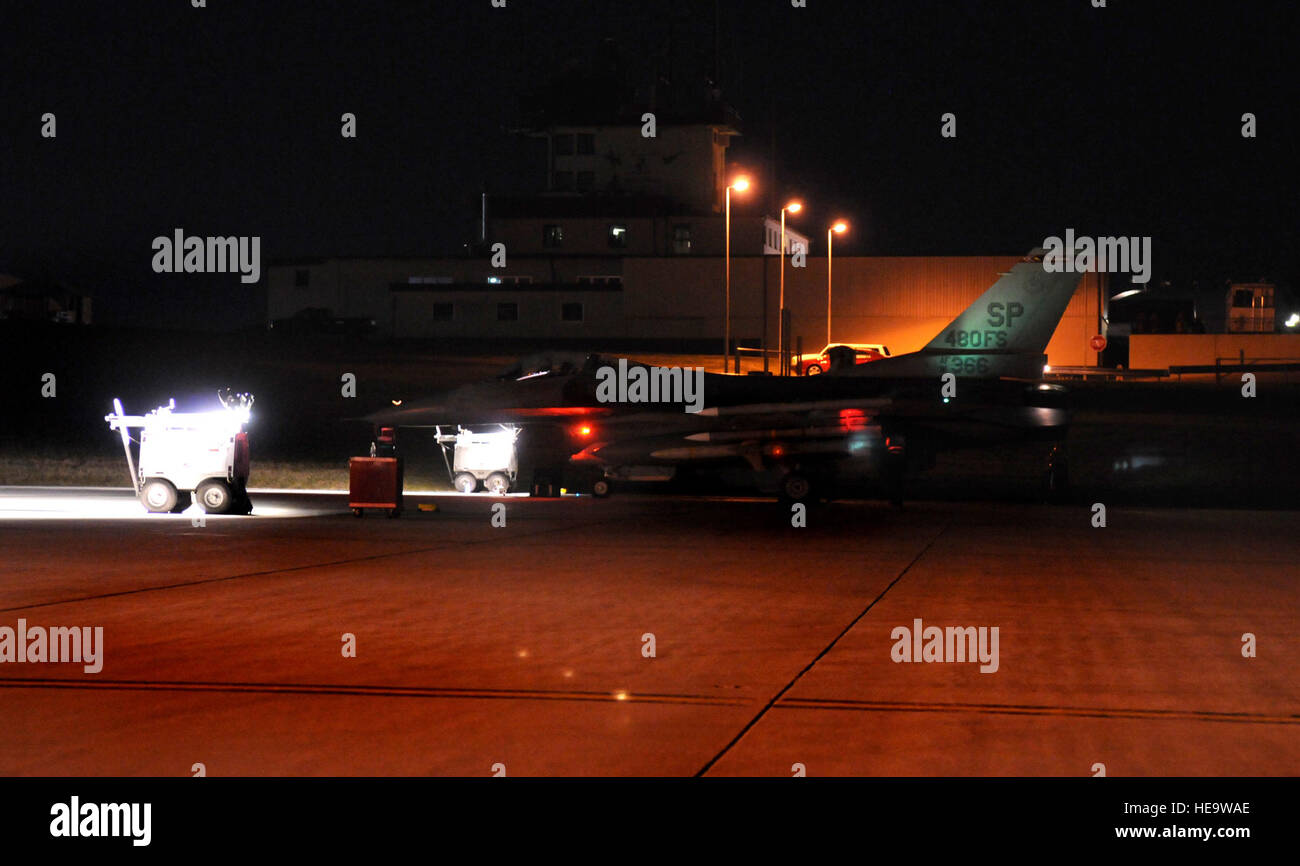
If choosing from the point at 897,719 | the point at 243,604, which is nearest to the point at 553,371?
the point at 243,604

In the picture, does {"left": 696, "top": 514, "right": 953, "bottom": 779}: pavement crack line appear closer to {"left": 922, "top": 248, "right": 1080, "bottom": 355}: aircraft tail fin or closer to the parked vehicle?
{"left": 922, "top": 248, "right": 1080, "bottom": 355}: aircraft tail fin

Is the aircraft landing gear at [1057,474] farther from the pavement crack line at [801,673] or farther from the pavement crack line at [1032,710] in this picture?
the pavement crack line at [1032,710]

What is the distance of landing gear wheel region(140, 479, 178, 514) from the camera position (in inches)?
734

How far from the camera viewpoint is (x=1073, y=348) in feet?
207

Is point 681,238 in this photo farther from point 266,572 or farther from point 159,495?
point 266,572

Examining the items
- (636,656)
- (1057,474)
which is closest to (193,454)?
(636,656)

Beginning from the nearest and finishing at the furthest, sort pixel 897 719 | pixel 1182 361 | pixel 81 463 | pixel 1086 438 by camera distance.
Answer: pixel 897 719 < pixel 81 463 < pixel 1086 438 < pixel 1182 361

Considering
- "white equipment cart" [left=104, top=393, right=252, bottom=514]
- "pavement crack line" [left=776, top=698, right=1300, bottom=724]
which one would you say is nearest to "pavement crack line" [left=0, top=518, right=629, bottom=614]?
"white equipment cart" [left=104, top=393, right=252, bottom=514]

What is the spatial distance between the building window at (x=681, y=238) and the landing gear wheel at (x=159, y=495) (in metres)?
64.4

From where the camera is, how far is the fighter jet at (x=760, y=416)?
22.3 metres

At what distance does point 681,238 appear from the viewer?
268 feet

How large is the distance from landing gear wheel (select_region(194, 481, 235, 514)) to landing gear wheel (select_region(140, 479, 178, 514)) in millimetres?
374
